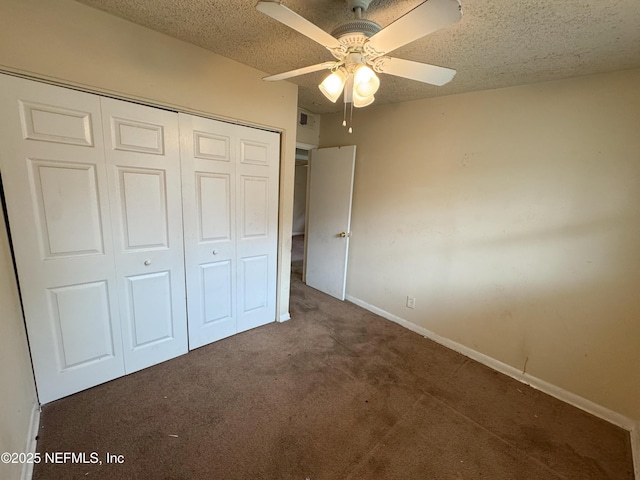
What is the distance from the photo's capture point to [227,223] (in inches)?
91.4

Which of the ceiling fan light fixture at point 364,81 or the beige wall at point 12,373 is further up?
the ceiling fan light fixture at point 364,81

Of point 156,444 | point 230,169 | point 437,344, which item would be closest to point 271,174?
point 230,169

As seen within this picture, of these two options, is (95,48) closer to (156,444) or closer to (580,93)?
(156,444)

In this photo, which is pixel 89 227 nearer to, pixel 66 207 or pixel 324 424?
pixel 66 207

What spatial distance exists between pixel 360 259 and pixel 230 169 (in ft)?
5.90

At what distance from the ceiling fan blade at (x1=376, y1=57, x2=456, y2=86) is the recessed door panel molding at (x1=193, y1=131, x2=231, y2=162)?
4.42ft

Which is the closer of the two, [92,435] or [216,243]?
[92,435]

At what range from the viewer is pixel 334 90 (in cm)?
137

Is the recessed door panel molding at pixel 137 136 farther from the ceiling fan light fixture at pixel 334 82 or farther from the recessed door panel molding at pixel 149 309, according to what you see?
the ceiling fan light fixture at pixel 334 82

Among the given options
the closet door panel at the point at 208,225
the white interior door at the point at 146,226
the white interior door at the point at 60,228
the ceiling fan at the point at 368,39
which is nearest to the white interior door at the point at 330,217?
the closet door panel at the point at 208,225

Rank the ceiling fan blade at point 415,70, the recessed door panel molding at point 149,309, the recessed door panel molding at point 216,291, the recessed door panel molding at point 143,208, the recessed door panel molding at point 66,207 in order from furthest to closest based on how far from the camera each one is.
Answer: the recessed door panel molding at point 216,291 < the recessed door panel molding at point 149,309 < the recessed door panel molding at point 143,208 < the recessed door panel molding at point 66,207 < the ceiling fan blade at point 415,70

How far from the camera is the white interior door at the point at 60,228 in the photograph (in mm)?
1461

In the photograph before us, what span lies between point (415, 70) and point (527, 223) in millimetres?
1528

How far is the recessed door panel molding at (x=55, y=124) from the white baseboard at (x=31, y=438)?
5.07ft
